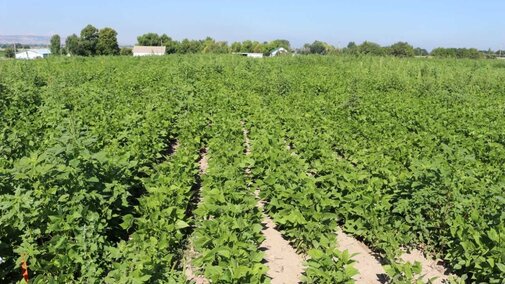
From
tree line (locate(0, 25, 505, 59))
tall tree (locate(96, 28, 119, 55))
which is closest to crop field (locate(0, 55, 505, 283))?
tree line (locate(0, 25, 505, 59))

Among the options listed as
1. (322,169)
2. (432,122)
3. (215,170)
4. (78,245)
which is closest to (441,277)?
(322,169)

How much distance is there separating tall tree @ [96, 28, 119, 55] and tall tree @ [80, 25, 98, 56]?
2.09 feet

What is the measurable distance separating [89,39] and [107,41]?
2.80 meters

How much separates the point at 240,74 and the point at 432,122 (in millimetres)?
12551

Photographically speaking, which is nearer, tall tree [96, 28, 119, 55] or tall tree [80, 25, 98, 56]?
tall tree [80, 25, 98, 56]

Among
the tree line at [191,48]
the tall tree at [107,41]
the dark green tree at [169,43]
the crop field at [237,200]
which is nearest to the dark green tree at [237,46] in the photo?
the tree line at [191,48]

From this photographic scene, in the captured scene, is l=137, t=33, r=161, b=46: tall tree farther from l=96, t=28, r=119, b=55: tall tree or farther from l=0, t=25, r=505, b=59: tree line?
l=96, t=28, r=119, b=55: tall tree

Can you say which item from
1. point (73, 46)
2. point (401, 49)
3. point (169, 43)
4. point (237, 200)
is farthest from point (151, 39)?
point (237, 200)

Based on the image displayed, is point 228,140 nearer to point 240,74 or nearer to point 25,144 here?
point 25,144

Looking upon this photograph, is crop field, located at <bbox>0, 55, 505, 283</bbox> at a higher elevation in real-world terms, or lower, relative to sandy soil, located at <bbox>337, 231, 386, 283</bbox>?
higher

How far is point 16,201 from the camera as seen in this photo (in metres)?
3.54

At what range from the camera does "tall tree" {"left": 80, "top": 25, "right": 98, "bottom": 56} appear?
6242 centimetres

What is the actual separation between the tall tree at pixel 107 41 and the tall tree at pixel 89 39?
0.64 meters

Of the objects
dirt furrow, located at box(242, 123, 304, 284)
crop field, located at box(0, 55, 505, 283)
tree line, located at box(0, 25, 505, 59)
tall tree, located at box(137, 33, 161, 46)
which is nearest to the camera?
crop field, located at box(0, 55, 505, 283)
